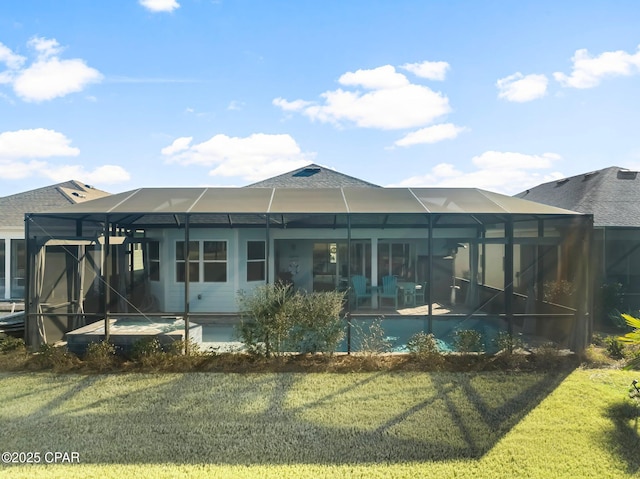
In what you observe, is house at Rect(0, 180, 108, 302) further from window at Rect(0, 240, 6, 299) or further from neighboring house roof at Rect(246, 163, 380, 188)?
neighboring house roof at Rect(246, 163, 380, 188)

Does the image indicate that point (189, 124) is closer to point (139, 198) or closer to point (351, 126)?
point (139, 198)

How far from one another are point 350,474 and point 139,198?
23.3 ft

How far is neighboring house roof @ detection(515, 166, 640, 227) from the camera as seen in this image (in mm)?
10883

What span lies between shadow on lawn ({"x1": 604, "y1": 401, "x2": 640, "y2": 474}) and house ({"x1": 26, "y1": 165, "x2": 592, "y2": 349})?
87.5 inches

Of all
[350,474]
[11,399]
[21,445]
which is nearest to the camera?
[350,474]

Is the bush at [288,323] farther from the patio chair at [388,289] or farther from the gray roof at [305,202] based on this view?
the patio chair at [388,289]

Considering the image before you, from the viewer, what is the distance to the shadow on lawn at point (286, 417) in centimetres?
403

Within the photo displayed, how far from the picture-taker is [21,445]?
409cm

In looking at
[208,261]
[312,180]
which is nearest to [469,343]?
[208,261]

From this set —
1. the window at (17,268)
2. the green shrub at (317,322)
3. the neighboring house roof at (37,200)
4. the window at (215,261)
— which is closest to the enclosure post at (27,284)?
the window at (215,261)

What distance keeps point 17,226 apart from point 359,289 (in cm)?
1046

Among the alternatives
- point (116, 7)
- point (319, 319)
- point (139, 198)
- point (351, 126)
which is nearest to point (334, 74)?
point (351, 126)

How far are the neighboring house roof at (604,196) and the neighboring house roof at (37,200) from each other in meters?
16.8

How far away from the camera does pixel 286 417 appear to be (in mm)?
4781
